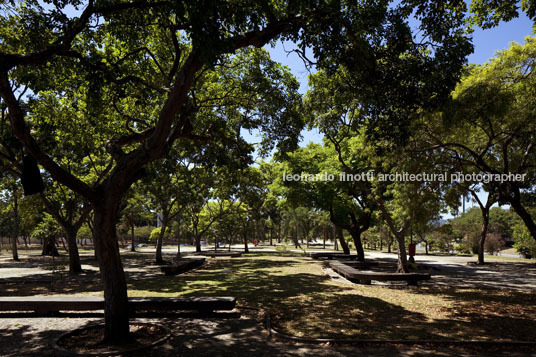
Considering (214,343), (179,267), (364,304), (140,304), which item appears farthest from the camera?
(179,267)

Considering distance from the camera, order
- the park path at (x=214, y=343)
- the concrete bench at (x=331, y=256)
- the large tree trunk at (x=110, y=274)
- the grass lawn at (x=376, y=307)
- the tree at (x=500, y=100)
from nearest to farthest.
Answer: the park path at (x=214, y=343) → the large tree trunk at (x=110, y=274) → the grass lawn at (x=376, y=307) → the tree at (x=500, y=100) → the concrete bench at (x=331, y=256)

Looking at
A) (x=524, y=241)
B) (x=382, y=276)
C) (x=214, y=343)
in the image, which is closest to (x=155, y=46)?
(x=214, y=343)

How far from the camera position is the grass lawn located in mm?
6523

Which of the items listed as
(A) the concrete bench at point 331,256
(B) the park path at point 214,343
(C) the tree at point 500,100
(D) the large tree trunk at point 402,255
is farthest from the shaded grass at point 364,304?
(A) the concrete bench at point 331,256

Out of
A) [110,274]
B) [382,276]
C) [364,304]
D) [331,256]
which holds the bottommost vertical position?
[331,256]

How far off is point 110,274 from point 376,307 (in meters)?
6.89

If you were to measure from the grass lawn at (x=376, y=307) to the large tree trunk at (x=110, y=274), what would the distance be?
3240mm

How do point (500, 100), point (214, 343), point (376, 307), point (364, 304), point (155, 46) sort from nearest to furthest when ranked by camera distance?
1. point (214, 343)
2. point (376, 307)
3. point (364, 304)
4. point (500, 100)
5. point (155, 46)

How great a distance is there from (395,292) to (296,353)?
7.29 meters

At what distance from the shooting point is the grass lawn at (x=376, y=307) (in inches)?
257

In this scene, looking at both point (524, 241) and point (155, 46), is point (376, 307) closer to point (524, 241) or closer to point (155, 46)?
point (155, 46)

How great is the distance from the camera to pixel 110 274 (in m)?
5.74

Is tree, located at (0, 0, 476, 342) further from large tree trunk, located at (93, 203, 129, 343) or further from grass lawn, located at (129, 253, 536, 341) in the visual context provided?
grass lawn, located at (129, 253, 536, 341)

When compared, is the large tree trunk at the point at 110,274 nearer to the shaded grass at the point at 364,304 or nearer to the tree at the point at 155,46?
the tree at the point at 155,46
